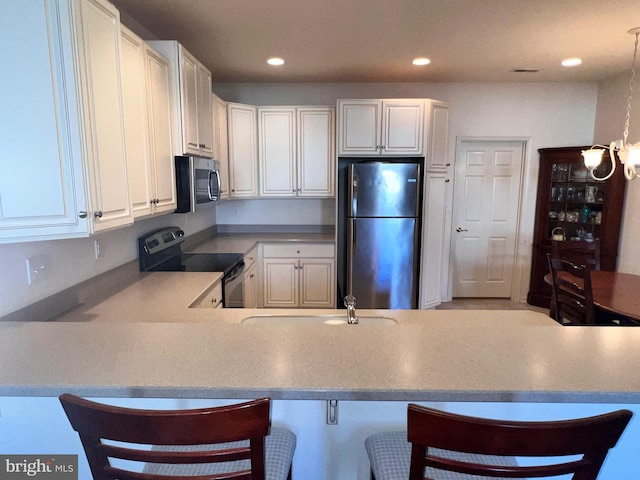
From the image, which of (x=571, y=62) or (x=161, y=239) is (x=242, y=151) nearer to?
(x=161, y=239)

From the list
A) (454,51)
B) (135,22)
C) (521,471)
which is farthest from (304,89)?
(521,471)

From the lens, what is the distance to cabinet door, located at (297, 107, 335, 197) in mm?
3900

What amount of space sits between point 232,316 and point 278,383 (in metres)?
0.84

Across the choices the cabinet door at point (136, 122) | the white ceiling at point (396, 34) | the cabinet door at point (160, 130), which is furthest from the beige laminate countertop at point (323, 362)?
the white ceiling at point (396, 34)

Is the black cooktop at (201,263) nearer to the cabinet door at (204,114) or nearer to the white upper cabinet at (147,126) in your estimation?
the white upper cabinet at (147,126)

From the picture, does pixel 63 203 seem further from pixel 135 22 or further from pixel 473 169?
pixel 473 169

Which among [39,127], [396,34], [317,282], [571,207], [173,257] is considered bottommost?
[317,282]

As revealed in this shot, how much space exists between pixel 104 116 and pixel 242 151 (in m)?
2.40

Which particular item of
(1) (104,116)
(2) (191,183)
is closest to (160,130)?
(2) (191,183)

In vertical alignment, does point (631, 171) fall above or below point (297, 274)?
above

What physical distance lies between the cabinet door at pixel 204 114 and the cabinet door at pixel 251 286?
110 centimetres

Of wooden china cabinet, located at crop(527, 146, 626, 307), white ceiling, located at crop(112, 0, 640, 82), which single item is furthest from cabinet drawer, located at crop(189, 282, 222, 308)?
wooden china cabinet, located at crop(527, 146, 626, 307)

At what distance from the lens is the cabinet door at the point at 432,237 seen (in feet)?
12.4

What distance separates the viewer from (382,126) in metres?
3.68
